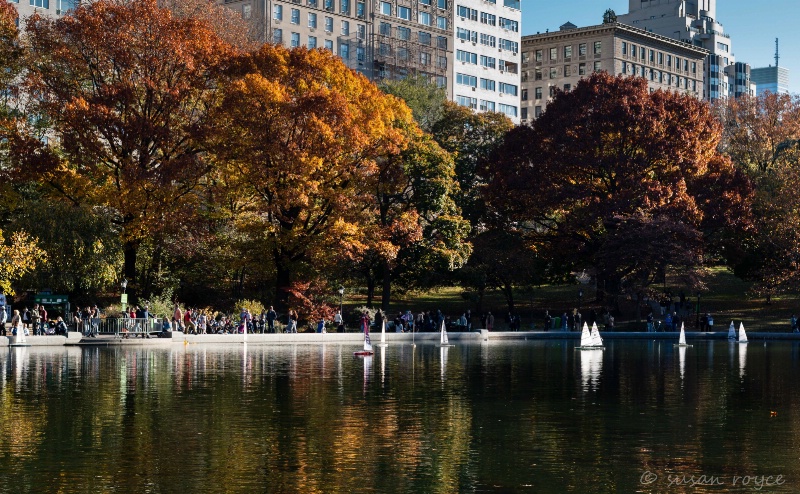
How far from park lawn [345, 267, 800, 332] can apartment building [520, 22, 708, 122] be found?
6780 centimetres

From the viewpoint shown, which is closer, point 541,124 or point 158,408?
point 158,408

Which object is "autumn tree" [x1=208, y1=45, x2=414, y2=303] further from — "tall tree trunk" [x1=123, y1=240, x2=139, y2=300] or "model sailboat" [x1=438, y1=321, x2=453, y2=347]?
"model sailboat" [x1=438, y1=321, x2=453, y2=347]

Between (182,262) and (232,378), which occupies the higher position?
(182,262)

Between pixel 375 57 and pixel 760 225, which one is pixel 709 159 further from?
pixel 375 57

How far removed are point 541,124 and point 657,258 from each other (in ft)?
50.7

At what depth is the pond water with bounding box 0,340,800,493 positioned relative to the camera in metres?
21.2

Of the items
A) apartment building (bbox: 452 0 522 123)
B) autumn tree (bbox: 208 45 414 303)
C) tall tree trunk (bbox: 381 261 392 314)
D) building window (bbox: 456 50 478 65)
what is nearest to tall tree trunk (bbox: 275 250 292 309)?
autumn tree (bbox: 208 45 414 303)

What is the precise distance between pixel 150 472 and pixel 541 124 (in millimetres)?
71594

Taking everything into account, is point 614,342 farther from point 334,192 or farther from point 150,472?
point 150,472

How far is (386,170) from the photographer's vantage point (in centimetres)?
7900

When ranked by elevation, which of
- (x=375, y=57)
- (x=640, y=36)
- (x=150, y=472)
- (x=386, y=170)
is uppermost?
(x=640, y=36)

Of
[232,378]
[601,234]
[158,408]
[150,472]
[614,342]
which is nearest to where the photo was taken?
[150,472]

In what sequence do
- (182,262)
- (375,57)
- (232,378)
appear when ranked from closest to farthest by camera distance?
1. (232,378)
2. (182,262)
3. (375,57)

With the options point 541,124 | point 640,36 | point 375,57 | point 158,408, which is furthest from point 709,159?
point 640,36
